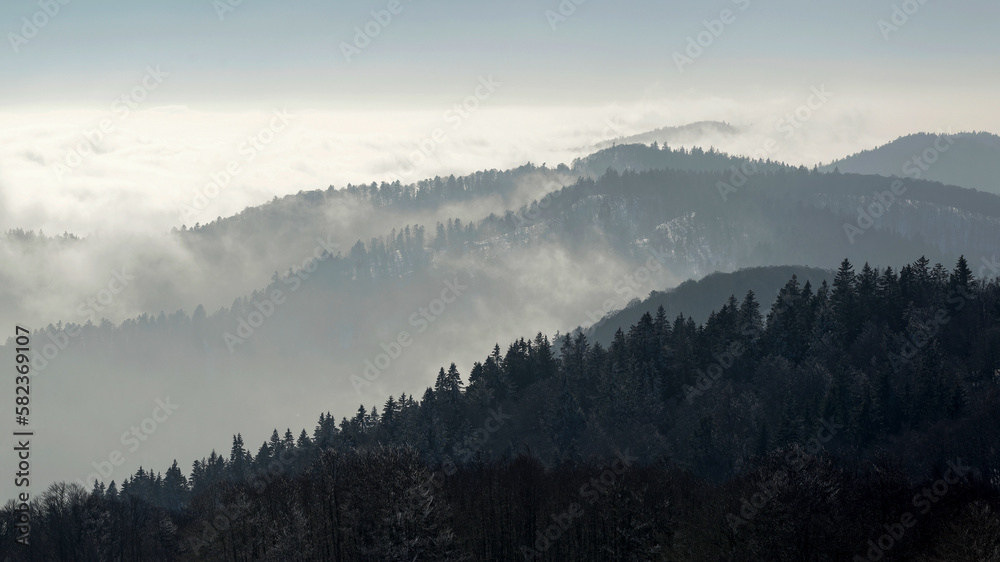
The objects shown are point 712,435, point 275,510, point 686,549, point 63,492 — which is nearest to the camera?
point 686,549

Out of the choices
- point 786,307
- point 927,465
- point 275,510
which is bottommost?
point 927,465

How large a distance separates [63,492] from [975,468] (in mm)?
112967

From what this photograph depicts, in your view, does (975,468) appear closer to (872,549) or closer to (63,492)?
(872,549)

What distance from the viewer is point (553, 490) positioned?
8656 centimetres

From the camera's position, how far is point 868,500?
66438 mm

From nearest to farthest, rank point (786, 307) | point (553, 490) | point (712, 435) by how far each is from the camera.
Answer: point (553, 490), point (712, 435), point (786, 307)

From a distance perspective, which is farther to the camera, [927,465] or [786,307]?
[786,307]

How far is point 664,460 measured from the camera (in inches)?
4781

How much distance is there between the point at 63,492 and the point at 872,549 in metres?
92.0

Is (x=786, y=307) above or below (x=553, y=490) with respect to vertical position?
above

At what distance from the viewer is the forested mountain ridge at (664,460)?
6431 cm

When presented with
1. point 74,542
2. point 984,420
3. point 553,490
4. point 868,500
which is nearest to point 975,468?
point 984,420

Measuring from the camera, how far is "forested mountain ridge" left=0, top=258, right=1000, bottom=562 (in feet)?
211

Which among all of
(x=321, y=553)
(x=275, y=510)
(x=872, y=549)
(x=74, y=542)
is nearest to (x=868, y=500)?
(x=872, y=549)
